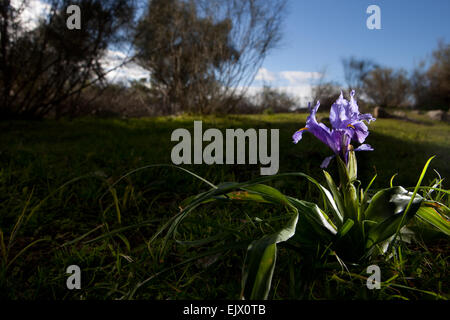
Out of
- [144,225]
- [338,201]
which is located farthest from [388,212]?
[144,225]

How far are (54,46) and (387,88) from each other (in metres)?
11.8

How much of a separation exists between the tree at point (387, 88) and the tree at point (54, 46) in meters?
9.65

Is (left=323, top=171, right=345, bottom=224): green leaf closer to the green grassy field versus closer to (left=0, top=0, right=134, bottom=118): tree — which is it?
the green grassy field

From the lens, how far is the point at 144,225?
138cm

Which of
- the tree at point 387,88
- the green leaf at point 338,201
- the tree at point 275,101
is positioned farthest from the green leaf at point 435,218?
the tree at point 387,88

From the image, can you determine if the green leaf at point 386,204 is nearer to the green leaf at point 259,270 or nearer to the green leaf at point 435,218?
the green leaf at point 435,218

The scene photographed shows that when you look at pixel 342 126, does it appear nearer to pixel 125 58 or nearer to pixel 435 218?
pixel 435 218

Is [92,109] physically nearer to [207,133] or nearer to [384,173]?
[207,133]

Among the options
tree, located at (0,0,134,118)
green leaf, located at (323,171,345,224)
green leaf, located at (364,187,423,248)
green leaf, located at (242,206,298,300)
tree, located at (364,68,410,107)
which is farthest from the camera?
tree, located at (364,68,410,107)

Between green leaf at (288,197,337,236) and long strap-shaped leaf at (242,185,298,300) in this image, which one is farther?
green leaf at (288,197,337,236)

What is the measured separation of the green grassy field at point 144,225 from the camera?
1061 millimetres

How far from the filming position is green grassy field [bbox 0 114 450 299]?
1.06 m

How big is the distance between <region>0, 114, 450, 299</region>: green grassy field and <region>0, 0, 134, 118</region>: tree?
6.13 feet

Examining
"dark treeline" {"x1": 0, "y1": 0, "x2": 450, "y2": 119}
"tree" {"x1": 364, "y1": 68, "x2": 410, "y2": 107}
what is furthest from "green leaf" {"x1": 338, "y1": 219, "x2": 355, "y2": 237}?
"tree" {"x1": 364, "y1": 68, "x2": 410, "y2": 107}
